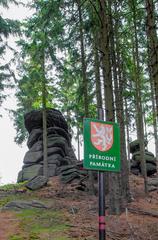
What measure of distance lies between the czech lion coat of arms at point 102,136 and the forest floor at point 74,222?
3288 millimetres

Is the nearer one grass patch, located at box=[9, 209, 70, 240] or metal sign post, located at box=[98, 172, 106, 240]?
metal sign post, located at box=[98, 172, 106, 240]

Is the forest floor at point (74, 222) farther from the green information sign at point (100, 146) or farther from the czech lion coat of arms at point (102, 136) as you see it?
the czech lion coat of arms at point (102, 136)

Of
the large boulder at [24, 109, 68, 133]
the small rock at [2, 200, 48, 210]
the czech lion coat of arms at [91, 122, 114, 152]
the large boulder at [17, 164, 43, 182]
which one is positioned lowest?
the small rock at [2, 200, 48, 210]

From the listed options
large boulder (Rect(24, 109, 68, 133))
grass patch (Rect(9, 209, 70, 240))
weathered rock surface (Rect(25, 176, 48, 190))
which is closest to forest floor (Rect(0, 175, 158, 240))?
grass patch (Rect(9, 209, 70, 240))

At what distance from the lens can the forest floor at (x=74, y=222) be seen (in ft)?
24.4

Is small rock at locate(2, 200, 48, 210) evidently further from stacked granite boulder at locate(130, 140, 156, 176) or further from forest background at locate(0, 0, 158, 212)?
stacked granite boulder at locate(130, 140, 156, 176)

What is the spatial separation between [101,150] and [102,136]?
0.23 metres

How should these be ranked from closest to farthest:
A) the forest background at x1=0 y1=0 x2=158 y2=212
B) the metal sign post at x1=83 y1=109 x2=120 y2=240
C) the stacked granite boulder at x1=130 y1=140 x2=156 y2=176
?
the metal sign post at x1=83 y1=109 x2=120 y2=240 → the forest background at x1=0 y1=0 x2=158 y2=212 → the stacked granite boulder at x1=130 y1=140 x2=156 y2=176

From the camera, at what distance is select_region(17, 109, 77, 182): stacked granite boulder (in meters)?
19.8

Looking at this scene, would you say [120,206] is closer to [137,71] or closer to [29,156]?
[137,71]

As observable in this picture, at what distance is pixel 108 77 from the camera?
10.3 m

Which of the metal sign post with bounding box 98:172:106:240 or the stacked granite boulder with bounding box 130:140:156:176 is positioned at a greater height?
the stacked granite boulder with bounding box 130:140:156:176

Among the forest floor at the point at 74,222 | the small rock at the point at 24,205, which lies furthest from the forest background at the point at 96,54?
the small rock at the point at 24,205

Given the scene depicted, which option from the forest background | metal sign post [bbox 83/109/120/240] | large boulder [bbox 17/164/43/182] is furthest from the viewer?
large boulder [bbox 17/164/43/182]
